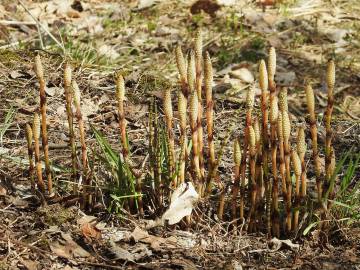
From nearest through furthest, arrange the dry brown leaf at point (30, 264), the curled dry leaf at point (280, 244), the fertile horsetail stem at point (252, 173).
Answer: the dry brown leaf at point (30, 264)
the fertile horsetail stem at point (252, 173)
the curled dry leaf at point (280, 244)

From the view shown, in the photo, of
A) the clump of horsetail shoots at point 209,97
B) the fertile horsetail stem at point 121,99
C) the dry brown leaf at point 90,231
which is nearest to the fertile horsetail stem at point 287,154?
the clump of horsetail shoots at point 209,97

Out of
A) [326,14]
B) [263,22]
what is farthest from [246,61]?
[326,14]

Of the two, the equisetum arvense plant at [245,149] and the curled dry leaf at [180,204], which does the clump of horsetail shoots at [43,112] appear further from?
the curled dry leaf at [180,204]

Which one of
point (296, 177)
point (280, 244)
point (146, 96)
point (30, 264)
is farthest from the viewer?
point (146, 96)

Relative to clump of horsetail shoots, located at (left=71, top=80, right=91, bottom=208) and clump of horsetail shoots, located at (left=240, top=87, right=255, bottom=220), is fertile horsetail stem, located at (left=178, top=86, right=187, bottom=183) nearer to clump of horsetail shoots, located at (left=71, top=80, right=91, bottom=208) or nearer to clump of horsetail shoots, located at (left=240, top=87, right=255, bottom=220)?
clump of horsetail shoots, located at (left=240, top=87, right=255, bottom=220)

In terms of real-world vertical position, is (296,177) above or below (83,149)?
below

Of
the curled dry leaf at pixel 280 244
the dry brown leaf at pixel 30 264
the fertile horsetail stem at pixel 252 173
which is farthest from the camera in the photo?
the curled dry leaf at pixel 280 244

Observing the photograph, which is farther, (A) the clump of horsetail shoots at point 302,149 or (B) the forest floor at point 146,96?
(B) the forest floor at point 146,96

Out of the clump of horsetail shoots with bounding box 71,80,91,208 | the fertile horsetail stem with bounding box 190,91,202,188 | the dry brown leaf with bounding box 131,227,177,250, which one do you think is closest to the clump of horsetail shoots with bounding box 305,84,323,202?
the fertile horsetail stem with bounding box 190,91,202,188

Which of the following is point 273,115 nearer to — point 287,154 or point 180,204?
point 287,154

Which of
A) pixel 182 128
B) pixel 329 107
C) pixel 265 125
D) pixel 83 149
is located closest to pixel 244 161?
pixel 265 125
